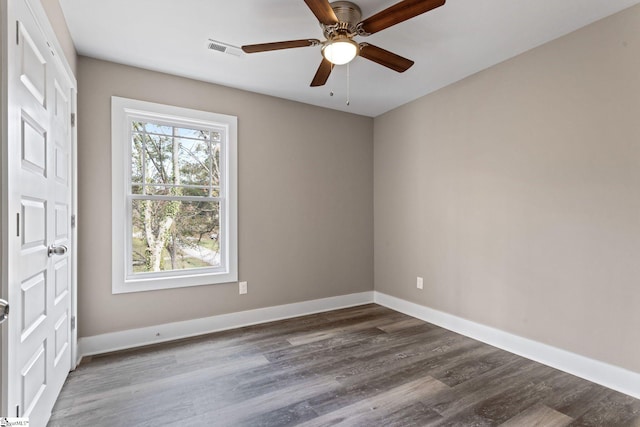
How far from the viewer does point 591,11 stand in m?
2.11

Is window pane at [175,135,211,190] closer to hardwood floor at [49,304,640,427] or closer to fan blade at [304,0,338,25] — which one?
hardwood floor at [49,304,640,427]

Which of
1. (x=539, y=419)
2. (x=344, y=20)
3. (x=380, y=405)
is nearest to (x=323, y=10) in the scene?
(x=344, y=20)

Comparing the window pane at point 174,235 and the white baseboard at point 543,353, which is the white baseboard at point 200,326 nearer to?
the window pane at point 174,235

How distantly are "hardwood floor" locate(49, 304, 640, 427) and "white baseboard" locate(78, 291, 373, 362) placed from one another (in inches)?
5.5

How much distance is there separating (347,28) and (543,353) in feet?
9.28

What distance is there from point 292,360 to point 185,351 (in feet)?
3.13

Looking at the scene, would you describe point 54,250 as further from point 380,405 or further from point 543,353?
point 543,353

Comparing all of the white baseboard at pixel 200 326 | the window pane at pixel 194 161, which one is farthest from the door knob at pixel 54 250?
the window pane at pixel 194 161

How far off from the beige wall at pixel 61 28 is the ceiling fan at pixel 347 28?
3.61ft

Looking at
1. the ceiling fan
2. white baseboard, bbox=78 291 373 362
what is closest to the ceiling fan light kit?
the ceiling fan

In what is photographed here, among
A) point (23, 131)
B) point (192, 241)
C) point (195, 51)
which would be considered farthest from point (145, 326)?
point (195, 51)

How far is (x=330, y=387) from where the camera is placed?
7.12 ft

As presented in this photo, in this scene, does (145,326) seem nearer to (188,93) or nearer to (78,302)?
(78,302)

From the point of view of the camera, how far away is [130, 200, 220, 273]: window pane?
9.78ft
